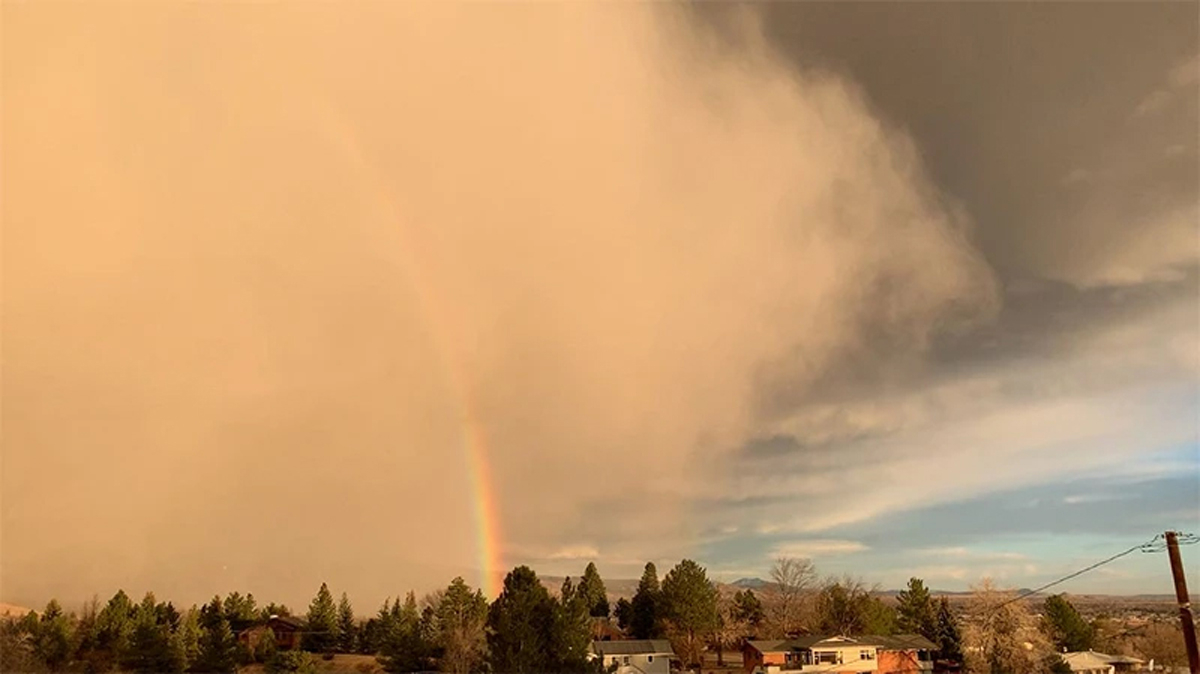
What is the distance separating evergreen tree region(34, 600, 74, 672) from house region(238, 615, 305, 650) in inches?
529

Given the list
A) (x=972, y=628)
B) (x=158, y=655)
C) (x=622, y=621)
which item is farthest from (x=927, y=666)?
(x=158, y=655)

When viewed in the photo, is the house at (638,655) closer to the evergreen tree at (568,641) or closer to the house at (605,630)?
the house at (605,630)

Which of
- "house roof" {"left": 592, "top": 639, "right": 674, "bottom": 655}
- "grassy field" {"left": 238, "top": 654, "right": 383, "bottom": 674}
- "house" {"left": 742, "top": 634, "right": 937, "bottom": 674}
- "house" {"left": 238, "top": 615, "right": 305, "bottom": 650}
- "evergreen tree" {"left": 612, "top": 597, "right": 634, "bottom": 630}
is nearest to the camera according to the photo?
"grassy field" {"left": 238, "top": 654, "right": 383, "bottom": 674}

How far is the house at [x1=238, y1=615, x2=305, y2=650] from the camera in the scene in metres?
75.9

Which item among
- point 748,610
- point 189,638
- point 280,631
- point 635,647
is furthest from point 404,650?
point 748,610

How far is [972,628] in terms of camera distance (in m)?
71.1

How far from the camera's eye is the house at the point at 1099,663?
7112 cm

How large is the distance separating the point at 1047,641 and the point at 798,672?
72.8 feet

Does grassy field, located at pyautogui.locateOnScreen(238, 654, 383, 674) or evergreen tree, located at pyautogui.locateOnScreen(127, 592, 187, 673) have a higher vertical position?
evergreen tree, located at pyautogui.locateOnScreen(127, 592, 187, 673)

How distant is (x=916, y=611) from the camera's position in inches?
3191

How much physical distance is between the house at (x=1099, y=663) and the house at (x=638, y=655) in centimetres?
3458

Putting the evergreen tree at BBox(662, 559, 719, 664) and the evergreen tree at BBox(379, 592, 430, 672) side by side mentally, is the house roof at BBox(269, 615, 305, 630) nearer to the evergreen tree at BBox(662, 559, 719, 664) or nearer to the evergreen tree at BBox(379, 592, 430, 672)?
the evergreen tree at BBox(379, 592, 430, 672)

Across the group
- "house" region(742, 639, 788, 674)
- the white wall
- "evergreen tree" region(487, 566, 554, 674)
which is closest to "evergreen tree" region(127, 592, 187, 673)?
"evergreen tree" region(487, 566, 554, 674)

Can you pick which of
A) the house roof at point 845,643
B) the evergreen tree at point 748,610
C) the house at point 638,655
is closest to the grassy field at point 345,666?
the house at point 638,655
